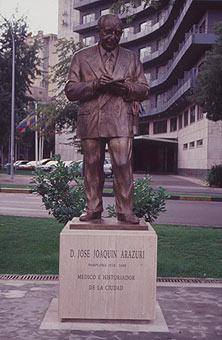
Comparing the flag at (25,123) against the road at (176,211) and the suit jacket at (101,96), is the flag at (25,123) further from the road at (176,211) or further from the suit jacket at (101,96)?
the suit jacket at (101,96)

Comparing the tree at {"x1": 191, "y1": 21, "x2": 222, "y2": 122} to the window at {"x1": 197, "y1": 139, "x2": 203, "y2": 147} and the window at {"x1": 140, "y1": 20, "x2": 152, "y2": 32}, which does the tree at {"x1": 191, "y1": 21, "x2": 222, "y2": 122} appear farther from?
the window at {"x1": 140, "y1": 20, "x2": 152, "y2": 32}

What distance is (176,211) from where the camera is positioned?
14.0 meters

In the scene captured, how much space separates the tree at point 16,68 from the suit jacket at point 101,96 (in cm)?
3269

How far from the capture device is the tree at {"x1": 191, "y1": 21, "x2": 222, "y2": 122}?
22.6 metres

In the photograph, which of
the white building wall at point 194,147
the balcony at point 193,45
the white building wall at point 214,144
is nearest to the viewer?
the balcony at point 193,45

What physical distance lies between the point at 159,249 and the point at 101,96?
3.89 metres

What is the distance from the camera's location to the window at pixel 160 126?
5128cm

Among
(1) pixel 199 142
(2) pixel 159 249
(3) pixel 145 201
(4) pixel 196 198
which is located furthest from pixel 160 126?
(3) pixel 145 201

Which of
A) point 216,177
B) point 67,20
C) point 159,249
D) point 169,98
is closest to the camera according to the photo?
point 159,249

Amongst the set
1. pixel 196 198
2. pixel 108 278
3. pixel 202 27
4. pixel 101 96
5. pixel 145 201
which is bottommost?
pixel 196 198

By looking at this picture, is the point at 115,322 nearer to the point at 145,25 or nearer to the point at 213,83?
the point at 213,83

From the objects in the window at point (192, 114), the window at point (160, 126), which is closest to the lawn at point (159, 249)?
the window at point (192, 114)

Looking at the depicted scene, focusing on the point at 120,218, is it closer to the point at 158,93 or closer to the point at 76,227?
the point at 76,227

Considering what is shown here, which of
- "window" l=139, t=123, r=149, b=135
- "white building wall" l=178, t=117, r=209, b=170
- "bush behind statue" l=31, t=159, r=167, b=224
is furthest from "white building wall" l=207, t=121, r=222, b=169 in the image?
"bush behind statue" l=31, t=159, r=167, b=224
